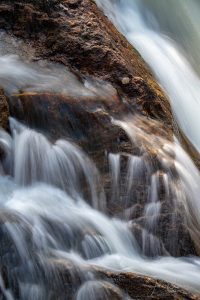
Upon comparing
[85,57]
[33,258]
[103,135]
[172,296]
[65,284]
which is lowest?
[172,296]

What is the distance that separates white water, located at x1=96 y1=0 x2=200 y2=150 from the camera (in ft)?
24.5

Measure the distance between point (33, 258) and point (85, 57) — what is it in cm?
266

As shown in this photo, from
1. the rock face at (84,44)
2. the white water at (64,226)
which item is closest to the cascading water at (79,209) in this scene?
the white water at (64,226)

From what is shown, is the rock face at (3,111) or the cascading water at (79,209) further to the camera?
the rock face at (3,111)

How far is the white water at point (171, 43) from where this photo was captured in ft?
24.5

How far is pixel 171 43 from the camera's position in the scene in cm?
894

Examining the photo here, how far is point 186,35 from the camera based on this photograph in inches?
388

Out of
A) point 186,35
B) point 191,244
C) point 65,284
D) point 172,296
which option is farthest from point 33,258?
point 186,35

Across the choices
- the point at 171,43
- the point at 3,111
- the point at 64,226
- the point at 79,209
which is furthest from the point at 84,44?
the point at 171,43

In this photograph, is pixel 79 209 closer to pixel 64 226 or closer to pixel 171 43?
pixel 64 226

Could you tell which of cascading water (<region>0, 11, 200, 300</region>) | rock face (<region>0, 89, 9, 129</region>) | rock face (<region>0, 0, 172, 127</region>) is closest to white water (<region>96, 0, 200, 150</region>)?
rock face (<region>0, 0, 172, 127</region>)

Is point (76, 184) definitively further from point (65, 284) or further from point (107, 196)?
point (65, 284)

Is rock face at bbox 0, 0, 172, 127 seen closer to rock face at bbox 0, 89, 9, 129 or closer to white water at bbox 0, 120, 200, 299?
white water at bbox 0, 120, 200, 299

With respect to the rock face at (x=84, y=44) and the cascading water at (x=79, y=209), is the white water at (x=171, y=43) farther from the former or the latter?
the cascading water at (x=79, y=209)
